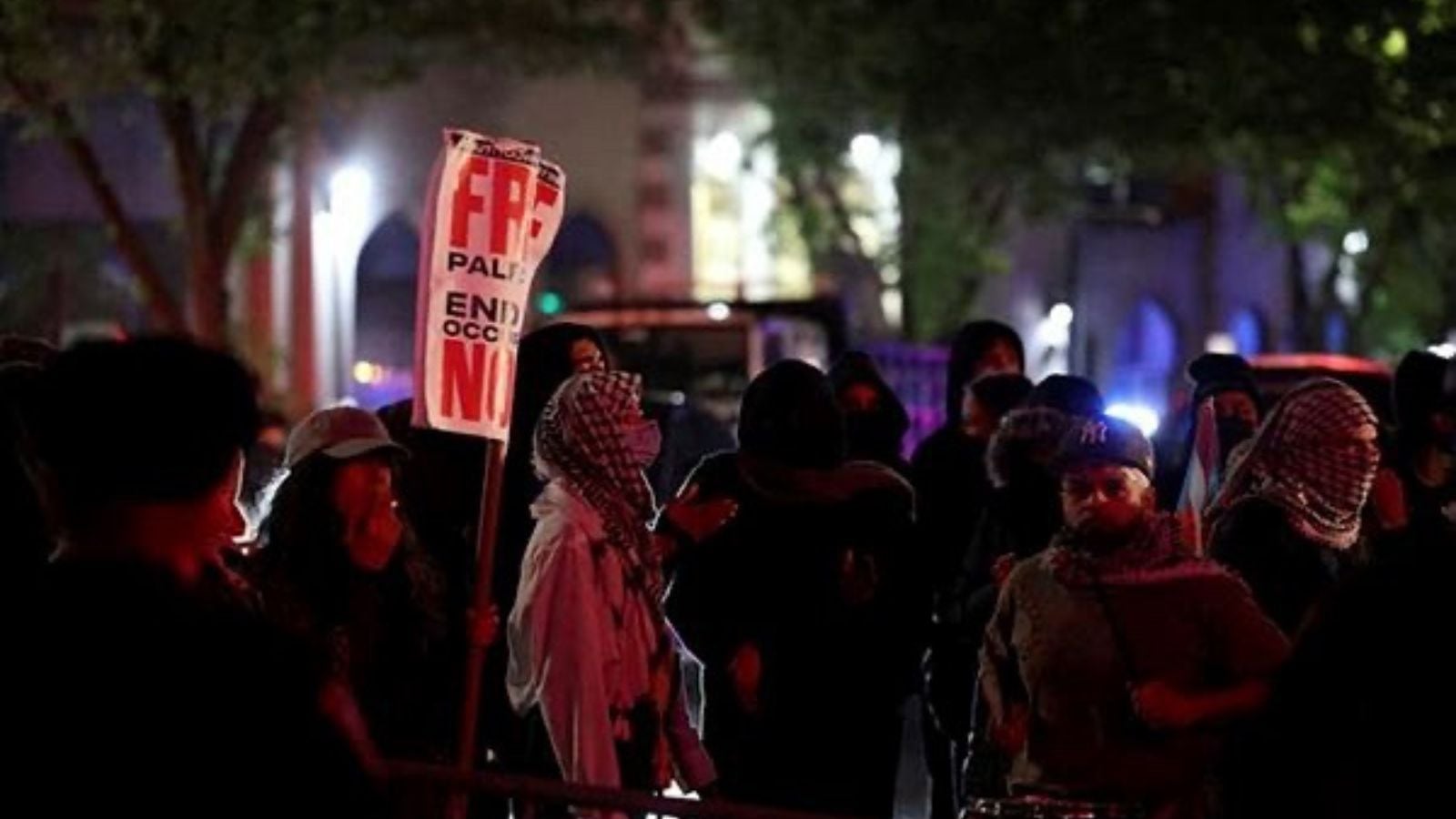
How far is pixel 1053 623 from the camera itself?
639 centimetres

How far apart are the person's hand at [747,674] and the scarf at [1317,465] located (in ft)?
5.02

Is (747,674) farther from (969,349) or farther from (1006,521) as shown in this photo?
(969,349)

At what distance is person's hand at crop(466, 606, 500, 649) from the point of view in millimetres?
7336

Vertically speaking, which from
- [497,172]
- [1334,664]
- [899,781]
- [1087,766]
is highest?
[497,172]

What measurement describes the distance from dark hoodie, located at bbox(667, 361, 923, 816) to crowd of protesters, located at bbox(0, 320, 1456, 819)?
11 mm

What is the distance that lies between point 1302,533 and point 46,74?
15.0m

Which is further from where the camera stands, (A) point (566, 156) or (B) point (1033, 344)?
(B) point (1033, 344)

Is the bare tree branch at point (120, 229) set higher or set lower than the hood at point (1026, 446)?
higher

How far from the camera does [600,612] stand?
6973 millimetres

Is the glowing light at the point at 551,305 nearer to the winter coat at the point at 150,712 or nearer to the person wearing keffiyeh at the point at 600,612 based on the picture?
the person wearing keffiyeh at the point at 600,612

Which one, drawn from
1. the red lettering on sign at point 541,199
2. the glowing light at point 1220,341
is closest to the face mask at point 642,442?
the red lettering on sign at point 541,199

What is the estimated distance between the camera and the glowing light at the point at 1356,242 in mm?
38844

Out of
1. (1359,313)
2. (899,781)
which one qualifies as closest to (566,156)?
(1359,313)

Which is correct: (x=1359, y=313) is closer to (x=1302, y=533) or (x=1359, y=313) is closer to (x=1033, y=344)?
(x=1033, y=344)
